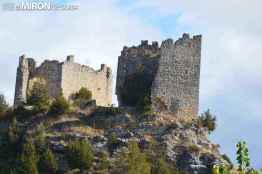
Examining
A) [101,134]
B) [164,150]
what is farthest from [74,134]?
[164,150]

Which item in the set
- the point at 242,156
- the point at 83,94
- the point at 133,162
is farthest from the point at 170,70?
the point at 242,156

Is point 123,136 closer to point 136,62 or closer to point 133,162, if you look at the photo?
point 133,162

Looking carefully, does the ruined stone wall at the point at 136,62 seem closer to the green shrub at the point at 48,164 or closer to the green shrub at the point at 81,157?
the green shrub at the point at 81,157

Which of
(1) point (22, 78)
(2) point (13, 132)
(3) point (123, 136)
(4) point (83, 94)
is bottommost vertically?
(3) point (123, 136)

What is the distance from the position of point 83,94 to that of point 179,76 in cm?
625

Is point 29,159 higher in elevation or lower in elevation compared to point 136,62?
lower

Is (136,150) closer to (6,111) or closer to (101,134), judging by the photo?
(101,134)

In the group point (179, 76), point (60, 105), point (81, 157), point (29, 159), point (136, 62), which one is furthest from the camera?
point (136, 62)

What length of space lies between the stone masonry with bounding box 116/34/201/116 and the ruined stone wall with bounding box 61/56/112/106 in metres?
2.34

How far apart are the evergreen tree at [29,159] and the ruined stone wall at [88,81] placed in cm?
526

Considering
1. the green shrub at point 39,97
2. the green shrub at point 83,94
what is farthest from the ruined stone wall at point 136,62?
the green shrub at point 39,97

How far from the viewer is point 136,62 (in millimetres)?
63469

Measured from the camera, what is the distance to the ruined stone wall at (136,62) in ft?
→ 207

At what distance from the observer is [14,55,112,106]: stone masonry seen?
6406cm
